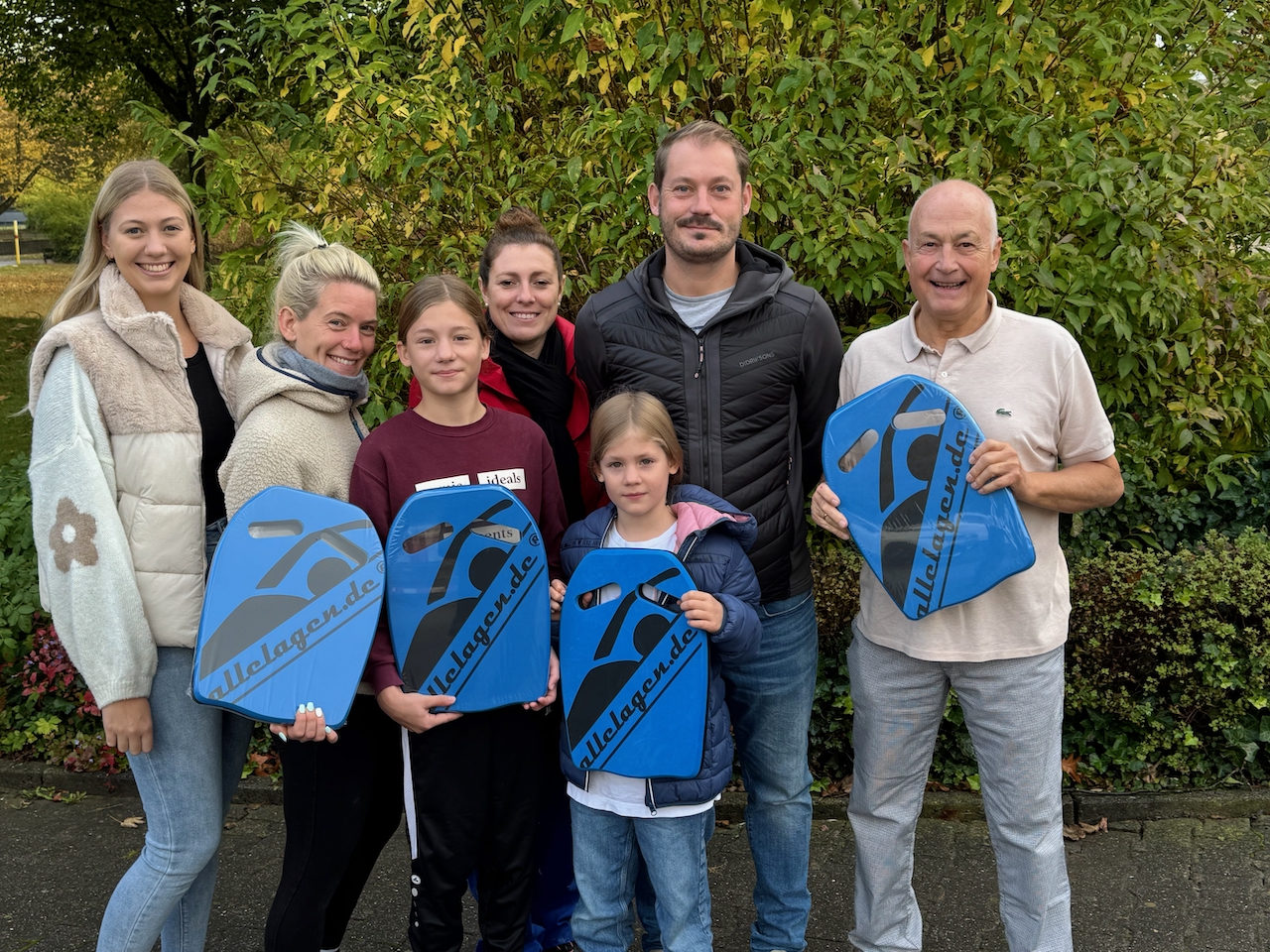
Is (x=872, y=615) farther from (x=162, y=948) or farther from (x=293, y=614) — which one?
(x=162, y=948)

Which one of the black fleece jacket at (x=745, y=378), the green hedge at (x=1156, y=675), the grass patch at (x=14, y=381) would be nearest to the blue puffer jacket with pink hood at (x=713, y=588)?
the black fleece jacket at (x=745, y=378)

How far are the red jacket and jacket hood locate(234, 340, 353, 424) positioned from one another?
0.34 meters

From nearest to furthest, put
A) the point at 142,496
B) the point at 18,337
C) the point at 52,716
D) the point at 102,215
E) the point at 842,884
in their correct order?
the point at 142,496 < the point at 102,215 < the point at 842,884 < the point at 52,716 < the point at 18,337

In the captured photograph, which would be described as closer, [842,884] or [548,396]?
[548,396]

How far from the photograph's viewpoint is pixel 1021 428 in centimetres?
251

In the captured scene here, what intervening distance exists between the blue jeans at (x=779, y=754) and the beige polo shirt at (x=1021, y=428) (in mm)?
309

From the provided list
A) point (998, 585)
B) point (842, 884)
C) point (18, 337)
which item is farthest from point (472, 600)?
point (18, 337)

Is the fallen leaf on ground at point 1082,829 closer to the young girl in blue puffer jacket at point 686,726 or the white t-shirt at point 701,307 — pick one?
the young girl in blue puffer jacket at point 686,726

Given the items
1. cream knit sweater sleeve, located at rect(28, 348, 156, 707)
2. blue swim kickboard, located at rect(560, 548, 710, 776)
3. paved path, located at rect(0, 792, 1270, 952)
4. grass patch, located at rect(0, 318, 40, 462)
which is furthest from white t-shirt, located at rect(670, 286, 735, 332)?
grass patch, located at rect(0, 318, 40, 462)

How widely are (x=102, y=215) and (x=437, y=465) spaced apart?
0.94m

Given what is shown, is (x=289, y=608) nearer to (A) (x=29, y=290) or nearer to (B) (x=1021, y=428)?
(B) (x=1021, y=428)

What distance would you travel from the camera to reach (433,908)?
2.66 m

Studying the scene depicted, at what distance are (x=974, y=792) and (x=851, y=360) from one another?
1.98 m

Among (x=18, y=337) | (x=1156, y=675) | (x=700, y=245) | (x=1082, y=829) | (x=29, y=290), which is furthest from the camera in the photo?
(x=29, y=290)
